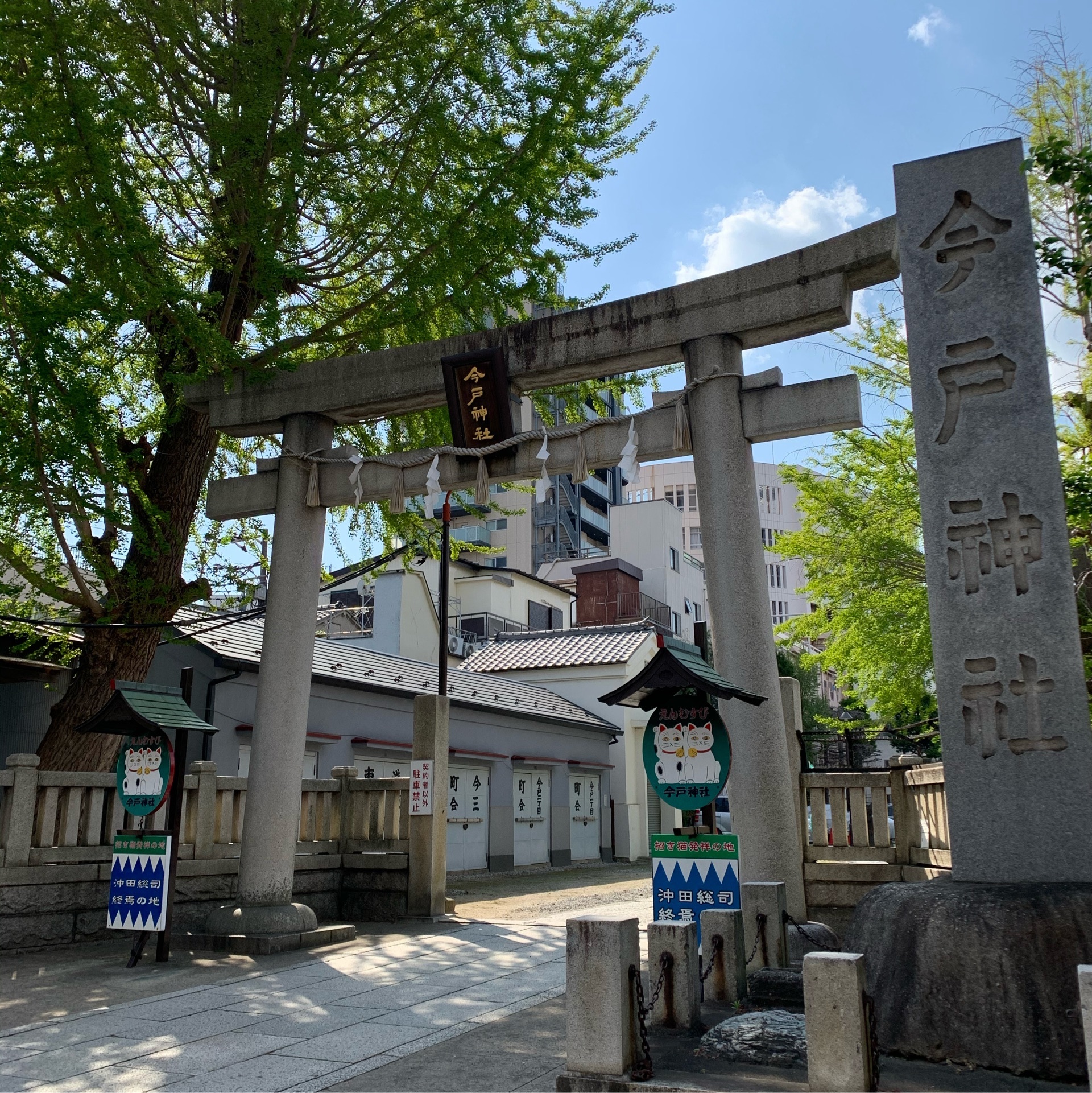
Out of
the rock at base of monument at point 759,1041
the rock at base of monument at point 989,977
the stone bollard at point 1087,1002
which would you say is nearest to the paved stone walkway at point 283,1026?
the rock at base of monument at point 759,1041

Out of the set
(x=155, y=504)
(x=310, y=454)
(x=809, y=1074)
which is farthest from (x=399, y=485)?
(x=809, y=1074)

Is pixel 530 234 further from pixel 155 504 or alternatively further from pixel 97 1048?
pixel 97 1048

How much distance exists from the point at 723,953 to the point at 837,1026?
2.54m

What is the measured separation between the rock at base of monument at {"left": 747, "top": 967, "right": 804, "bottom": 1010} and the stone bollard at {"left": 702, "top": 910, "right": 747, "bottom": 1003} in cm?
13

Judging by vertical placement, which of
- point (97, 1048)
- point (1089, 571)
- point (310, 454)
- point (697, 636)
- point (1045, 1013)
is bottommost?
point (97, 1048)

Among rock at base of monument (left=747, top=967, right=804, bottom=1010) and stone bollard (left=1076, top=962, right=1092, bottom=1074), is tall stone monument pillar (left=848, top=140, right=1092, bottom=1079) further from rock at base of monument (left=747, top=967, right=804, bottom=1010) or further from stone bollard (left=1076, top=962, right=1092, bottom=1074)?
stone bollard (left=1076, top=962, right=1092, bottom=1074)

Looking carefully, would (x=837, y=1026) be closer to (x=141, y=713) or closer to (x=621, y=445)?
(x=621, y=445)

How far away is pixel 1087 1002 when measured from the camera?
4.05 metres

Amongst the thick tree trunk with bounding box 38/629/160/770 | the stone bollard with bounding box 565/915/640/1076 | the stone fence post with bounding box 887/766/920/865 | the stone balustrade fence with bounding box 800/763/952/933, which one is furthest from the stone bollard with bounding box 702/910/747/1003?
the thick tree trunk with bounding box 38/629/160/770

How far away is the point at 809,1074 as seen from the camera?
4961mm

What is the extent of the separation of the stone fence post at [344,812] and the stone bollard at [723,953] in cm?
786

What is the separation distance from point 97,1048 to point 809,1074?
4.70 m

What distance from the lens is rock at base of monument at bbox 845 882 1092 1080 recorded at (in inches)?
213

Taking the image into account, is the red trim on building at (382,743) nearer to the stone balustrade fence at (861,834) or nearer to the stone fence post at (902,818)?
the stone balustrade fence at (861,834)
